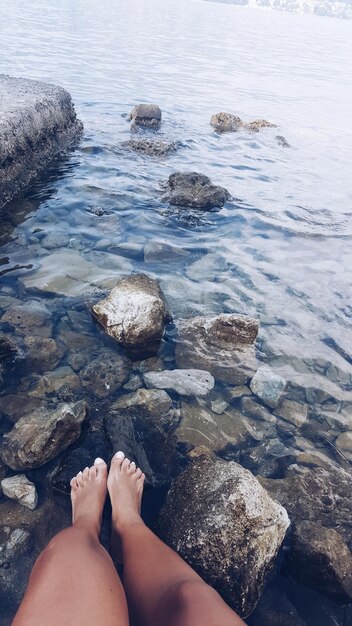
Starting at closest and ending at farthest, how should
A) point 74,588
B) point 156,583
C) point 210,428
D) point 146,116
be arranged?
point 74,588 → point 156,583 → point 210,428 → point 146,116

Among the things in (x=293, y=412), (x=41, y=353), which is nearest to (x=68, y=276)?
(x=41, y=353)

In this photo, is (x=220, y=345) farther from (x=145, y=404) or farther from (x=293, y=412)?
(x=145, y=404)

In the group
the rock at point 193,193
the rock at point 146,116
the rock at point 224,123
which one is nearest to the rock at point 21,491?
the rock at point 193,193

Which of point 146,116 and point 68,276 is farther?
point 146,116

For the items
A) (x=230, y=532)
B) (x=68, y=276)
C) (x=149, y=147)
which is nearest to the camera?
(x=230, y=532)

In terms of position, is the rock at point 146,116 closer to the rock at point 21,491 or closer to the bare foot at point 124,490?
the bare foot at point 124,490

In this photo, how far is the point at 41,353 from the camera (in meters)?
4.02

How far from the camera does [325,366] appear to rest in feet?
14.6

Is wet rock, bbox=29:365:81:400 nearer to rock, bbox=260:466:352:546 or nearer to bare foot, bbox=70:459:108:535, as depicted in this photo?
bare foot, bbox=70:459:108:535

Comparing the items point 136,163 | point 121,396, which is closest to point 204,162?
point 136,163

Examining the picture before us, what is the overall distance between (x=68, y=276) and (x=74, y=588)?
12.0 feet

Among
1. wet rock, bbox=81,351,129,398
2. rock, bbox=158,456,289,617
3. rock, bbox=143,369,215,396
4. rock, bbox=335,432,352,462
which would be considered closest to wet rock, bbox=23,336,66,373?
wet rock, bbox=81,351,129,398

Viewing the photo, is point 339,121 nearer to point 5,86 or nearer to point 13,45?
point 5,86

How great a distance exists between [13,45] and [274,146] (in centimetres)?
1597
